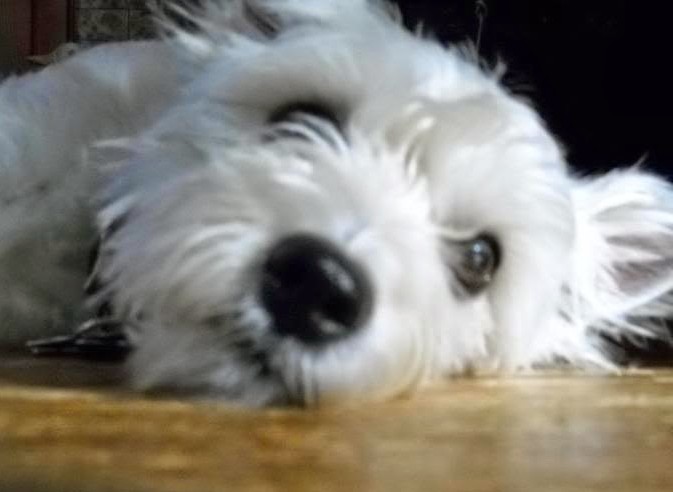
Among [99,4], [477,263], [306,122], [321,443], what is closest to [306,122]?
[306,122]

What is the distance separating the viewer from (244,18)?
4.60ft

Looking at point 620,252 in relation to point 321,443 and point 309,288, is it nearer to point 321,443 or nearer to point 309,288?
point 309,288

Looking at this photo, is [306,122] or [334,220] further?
[306,122]

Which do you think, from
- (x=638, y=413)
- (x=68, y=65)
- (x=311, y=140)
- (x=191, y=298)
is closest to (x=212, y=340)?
(x=191, y=298)

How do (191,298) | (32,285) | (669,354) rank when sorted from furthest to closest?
(669,354) < (32,285) < (191,298)

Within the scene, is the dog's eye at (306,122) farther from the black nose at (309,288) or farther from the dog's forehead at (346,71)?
the black nose at (309,288)

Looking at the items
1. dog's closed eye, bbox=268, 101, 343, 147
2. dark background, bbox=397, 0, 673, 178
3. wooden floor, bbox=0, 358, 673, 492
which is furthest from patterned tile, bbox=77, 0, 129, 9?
wooden floor, bbox=0, 358, 673, 492

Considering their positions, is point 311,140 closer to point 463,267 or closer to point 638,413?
point 463,267

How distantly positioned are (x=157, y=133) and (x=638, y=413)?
503 millimetres

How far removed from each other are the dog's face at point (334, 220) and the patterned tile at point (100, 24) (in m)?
2.41

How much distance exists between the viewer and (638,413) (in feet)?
3.61

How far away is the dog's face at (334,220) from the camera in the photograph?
1007 millimetres

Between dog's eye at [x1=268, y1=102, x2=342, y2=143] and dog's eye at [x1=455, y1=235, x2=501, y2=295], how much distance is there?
16 centimetres

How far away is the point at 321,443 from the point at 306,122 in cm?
42
